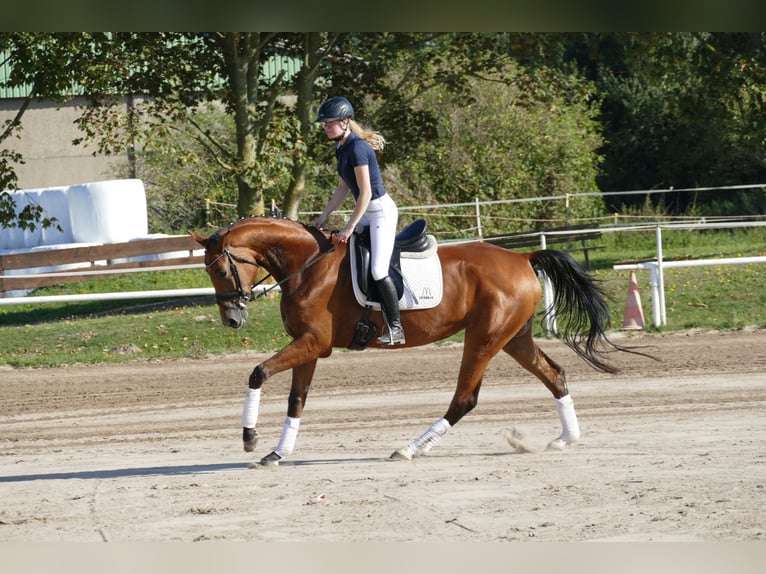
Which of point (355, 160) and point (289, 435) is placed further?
point (289, 435)

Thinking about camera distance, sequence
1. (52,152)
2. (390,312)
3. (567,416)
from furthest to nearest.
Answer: (52,152) → (567,416) → (390,312)

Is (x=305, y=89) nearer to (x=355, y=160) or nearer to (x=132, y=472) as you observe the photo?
(x=355, y=160)

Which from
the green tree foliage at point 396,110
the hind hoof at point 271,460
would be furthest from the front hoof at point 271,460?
the green tree foliage at point 396,110

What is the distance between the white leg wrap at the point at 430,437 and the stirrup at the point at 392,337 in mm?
681

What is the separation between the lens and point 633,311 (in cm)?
1600

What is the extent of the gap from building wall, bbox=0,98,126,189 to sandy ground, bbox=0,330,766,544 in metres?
21.1

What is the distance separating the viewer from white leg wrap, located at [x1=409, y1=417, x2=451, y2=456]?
8367mm

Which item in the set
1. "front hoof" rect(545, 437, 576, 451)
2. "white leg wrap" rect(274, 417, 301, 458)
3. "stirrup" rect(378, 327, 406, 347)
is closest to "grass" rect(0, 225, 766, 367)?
"front hoof" rect(545, 437, 576, 451)

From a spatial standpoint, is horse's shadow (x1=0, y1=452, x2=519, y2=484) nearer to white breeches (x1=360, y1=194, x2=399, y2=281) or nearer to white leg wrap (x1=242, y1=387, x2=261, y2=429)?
white leg wrap (x1=242, y1=387, x2=261, y2=429)

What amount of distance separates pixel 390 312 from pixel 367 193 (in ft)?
3.06

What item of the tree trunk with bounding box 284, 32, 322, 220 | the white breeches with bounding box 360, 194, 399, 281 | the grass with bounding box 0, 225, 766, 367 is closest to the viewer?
the white breeches with bounding box 360, 194, 399, 281

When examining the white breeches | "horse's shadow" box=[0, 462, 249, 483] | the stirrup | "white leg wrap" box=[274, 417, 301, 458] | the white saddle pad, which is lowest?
"horse's shadow" box=[0, 462, 249, 483]

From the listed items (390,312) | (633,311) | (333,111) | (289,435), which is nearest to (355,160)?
(333,111)

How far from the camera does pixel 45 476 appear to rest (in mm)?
8375
